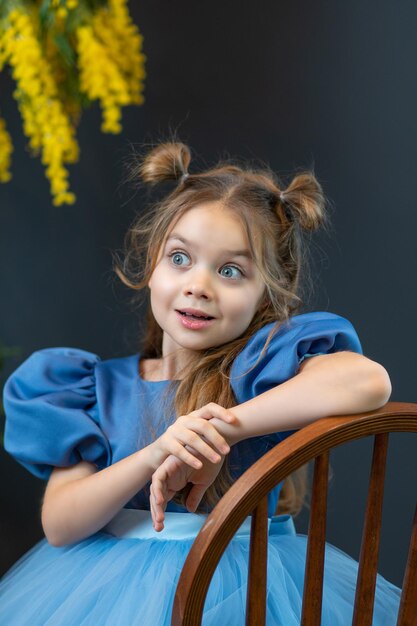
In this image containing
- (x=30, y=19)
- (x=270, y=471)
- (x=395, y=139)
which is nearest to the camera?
(x=270, y=471)

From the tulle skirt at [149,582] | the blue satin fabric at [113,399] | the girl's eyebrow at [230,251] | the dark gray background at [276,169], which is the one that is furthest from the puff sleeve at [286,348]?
the dark gray background at [276,169]

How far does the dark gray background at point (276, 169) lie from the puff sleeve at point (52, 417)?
0.79 meters

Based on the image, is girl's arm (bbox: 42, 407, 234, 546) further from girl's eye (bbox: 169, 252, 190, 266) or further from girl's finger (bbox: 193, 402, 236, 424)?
girl's eye (bbox: 169, 252, 190, 266)

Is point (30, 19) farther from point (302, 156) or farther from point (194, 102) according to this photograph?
point (302, 156)

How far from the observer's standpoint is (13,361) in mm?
2277

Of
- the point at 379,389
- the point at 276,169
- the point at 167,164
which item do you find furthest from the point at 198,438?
the point at 276,169

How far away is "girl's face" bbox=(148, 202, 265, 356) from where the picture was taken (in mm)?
1298

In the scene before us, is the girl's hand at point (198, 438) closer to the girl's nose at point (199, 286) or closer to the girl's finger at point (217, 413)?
the girl's finger at point (217, 413)

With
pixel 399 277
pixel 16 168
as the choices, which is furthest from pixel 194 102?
pixel 399 277

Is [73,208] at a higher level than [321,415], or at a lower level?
higher

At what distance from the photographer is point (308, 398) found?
3.56ft

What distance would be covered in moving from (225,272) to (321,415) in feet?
1.07

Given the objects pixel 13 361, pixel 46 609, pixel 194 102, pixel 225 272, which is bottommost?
pixel 46 609

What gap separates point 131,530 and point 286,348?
1.23 feet
